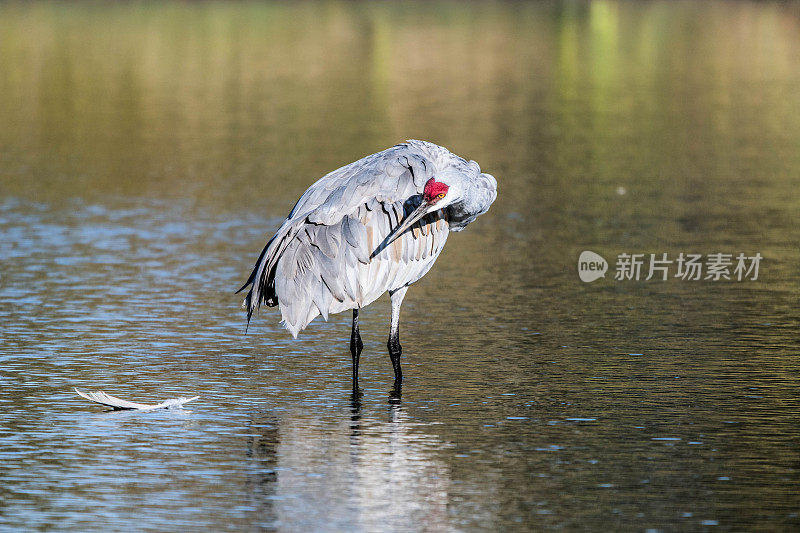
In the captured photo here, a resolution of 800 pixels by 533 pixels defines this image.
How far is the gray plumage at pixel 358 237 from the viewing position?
11.0 metres

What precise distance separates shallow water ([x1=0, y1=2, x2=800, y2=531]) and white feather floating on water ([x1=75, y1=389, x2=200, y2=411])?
0.08 metres

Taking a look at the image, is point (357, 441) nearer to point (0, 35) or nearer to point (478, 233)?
point (478, 233)

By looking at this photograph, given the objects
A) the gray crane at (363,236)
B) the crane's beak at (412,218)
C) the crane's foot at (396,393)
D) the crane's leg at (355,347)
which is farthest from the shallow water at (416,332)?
the crane's beak at (412,218)

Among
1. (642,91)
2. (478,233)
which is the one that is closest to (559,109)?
(642,91)

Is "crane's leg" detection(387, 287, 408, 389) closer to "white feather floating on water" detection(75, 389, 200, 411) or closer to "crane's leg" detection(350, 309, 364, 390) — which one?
"crane's leg" detection(350, 309, 364, 390)

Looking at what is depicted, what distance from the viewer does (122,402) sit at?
10383 mm

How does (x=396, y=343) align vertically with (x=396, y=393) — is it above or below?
above

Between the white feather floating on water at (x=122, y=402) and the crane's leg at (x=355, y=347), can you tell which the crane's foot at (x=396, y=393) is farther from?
the white feather floating on water at (x=122, y=402)

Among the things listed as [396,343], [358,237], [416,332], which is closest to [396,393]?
[396,343]

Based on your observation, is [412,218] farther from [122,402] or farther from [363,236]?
[122,402]

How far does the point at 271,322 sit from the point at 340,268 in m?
2.87

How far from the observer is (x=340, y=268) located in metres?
11.1

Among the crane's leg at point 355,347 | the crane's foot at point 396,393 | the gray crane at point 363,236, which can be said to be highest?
the gray crane at point 363,236

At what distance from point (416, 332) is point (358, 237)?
219 cm
